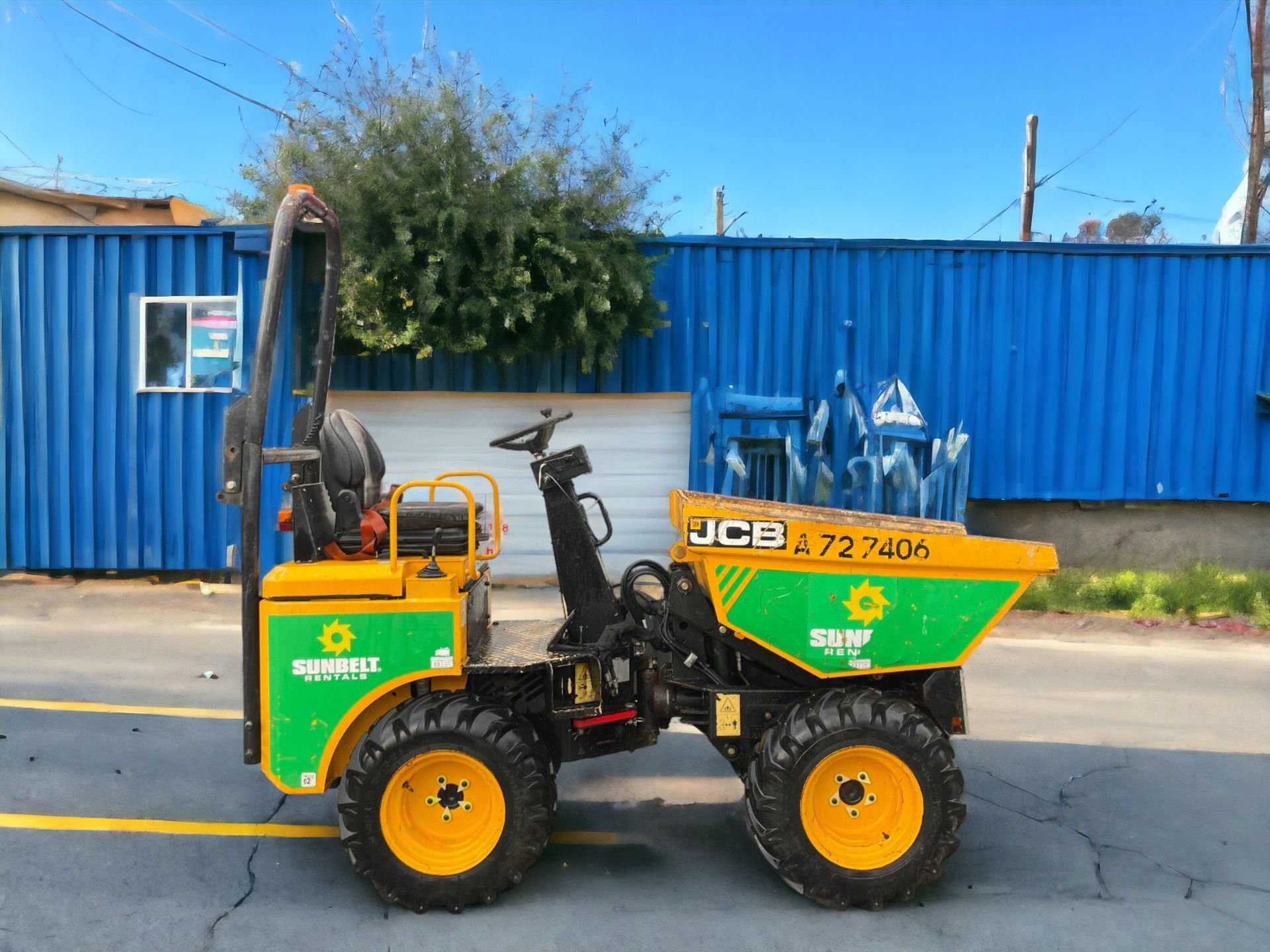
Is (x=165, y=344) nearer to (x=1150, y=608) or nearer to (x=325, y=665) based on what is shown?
(x=325, y=665)

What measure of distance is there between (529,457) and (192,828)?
677 cm

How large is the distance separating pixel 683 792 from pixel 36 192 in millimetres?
13720

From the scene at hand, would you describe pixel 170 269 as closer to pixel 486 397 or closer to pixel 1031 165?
pixel 486 397

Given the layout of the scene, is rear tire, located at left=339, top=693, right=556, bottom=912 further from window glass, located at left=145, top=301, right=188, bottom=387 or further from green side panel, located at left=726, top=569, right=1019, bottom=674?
window glass, located at left=145, top=301, right=188, bottom=387

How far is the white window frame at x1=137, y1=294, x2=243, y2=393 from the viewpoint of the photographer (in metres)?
10.6

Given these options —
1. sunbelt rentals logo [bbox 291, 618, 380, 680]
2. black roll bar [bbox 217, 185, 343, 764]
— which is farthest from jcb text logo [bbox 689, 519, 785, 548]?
black roll bar [bbox 217, 185, 343, 764]

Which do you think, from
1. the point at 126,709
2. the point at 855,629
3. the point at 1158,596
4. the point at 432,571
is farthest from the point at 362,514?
the point at 1158,596

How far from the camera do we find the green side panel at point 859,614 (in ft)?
13.5

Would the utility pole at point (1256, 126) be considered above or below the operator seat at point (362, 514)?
above

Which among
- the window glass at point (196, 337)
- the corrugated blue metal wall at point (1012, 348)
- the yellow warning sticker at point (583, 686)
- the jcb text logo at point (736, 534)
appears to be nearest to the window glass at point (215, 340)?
the window glass at point (196, 337)

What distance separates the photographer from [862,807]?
4121 millimetres

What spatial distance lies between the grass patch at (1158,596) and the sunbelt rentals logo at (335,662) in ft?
27.5

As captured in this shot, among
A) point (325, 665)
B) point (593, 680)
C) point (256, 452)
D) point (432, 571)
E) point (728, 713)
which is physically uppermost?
point (256, 452)

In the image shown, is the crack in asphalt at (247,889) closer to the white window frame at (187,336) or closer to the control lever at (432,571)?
the control lever at (432,571)
